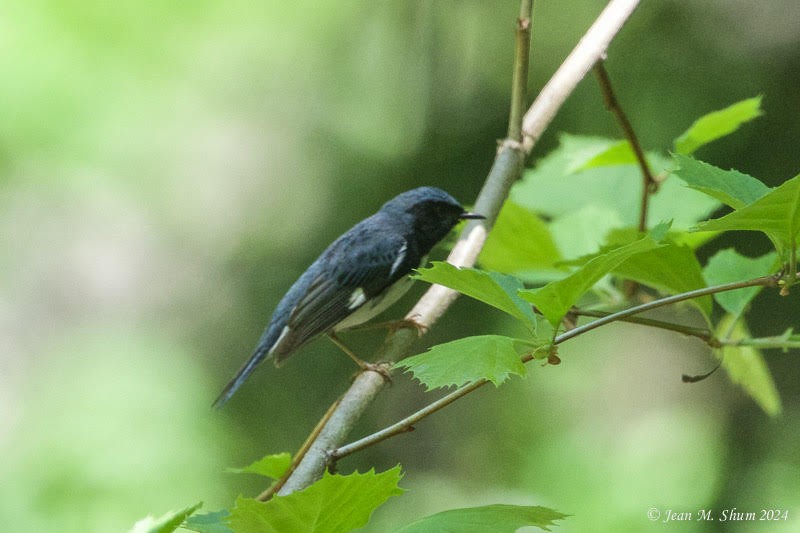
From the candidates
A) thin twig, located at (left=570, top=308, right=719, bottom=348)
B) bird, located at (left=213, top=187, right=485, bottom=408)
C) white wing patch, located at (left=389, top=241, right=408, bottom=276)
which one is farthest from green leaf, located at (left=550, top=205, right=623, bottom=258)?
white wing patch, located at (left=389, top=241, right=408, bottom=276)

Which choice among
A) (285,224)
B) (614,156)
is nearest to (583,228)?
(614,156)

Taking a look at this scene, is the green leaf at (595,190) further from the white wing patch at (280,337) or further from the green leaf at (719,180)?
the white wing patch at (280,337)

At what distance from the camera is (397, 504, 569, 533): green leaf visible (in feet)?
2.39

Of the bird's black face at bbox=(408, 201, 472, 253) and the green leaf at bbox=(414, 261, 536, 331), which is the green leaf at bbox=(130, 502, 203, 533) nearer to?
the green leaf at bbox=(414, 261, 536, 331)

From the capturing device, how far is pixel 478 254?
1410 millimetres

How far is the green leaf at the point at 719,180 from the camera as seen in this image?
2.83 feet

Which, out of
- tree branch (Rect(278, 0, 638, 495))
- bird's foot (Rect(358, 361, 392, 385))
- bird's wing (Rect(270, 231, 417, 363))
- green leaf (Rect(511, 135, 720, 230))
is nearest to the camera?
bird's foot (Rect(358, 361, 392, 385))

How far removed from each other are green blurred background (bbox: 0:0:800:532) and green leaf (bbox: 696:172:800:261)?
1.69 m

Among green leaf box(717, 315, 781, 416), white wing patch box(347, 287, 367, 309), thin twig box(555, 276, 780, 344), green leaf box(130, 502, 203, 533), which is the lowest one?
green leaf box(717, 315, 781, 416)

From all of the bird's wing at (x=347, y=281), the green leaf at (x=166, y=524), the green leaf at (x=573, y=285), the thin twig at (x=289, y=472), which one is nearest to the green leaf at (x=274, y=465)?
the thin twig at (x=289, y=472)

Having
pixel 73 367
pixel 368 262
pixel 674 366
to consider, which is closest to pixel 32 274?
pixel 73 367

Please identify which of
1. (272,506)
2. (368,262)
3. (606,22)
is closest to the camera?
(272,506)

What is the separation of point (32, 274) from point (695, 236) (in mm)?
3728

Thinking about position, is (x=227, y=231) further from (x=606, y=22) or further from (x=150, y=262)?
(x=606, y=22)
